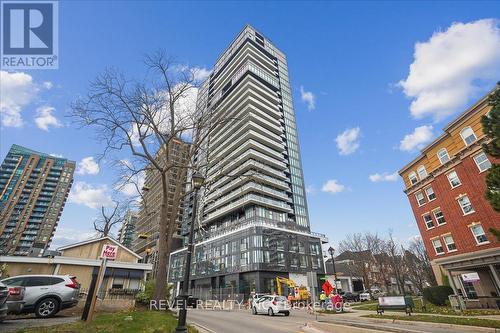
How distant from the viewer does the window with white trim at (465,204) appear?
2348 centimetres

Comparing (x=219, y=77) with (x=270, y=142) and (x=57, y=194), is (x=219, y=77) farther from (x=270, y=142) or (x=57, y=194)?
(x=57, y=194)

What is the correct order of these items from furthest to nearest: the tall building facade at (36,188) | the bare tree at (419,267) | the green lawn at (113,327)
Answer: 1. the tall building facade at (36,188)
2. the bare tree at (419,267)
3. the green lawn at (113,327)

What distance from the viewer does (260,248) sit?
165 ft

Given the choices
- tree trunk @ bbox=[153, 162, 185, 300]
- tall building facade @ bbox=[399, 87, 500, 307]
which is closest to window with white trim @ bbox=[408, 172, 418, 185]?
tall building facade @ bbox=[399, 87, 500, 307]

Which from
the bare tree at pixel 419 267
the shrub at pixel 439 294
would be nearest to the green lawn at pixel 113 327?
the shrub at pixel 439 294

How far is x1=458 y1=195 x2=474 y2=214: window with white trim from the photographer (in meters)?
23.5

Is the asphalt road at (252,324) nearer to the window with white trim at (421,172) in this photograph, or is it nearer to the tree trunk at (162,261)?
the tree trunk at (162,261)

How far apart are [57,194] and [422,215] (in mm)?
150330

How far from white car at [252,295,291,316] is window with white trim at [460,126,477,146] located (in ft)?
72.9

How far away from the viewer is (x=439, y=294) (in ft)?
76.2

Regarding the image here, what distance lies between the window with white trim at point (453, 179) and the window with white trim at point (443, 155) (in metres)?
1.46

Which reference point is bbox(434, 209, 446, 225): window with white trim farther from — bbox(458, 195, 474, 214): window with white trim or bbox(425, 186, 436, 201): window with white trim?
bbox(458, 195, 474, 214): window with white trim

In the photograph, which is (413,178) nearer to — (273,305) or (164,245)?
(273,305)

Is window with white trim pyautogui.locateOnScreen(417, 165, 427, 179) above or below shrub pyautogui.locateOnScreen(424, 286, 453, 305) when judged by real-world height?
above
